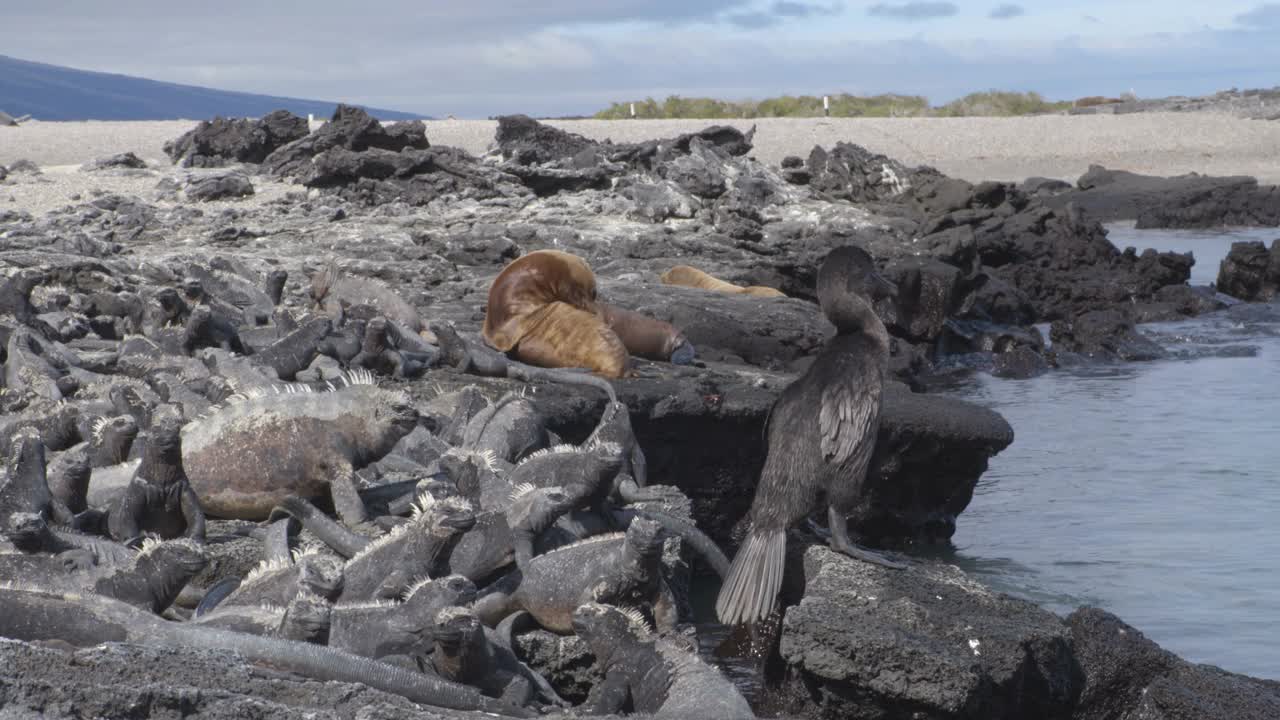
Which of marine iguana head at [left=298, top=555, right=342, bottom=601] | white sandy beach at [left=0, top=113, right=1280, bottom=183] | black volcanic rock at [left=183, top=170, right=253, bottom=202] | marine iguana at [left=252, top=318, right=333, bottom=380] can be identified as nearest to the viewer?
marine iguana head at [left=298, top=555, right=342, bottom=601]

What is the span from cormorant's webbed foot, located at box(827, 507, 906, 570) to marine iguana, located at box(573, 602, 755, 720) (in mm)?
1130

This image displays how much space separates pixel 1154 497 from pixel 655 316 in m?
4.27

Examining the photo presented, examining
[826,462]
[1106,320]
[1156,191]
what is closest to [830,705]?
[826,462]

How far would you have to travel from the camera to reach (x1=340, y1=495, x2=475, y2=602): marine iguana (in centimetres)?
418

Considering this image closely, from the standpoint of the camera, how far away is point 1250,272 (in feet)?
64.8

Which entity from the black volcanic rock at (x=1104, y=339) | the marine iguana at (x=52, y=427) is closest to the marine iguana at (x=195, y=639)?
the marine iguana at (x=52, y=427)

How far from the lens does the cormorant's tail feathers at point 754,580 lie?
519 centimetres

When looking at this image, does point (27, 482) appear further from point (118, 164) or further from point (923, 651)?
point (118, 164)

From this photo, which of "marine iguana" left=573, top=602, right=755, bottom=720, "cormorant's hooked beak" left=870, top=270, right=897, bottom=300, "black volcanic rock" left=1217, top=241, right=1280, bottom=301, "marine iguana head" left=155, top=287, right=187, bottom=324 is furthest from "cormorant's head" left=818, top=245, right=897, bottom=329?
"black volcanic rock" left=1217, top=241, right=1280, bottom=301

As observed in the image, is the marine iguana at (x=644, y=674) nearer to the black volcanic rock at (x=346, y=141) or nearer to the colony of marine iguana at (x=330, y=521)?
the colony of marine iguana at (x=330, y=521)

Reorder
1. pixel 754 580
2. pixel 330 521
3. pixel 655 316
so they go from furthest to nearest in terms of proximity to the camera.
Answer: pixel 655 316
pixel 754 580
pixel 330 521

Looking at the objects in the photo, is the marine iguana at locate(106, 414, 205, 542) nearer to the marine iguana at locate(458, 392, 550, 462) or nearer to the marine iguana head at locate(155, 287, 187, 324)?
the marine iguana at locate(458, 392, 550, 462)

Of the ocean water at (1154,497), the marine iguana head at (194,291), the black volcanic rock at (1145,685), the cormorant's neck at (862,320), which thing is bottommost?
the ocean water at (1154,497)

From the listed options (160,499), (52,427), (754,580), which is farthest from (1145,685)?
(52,427)
